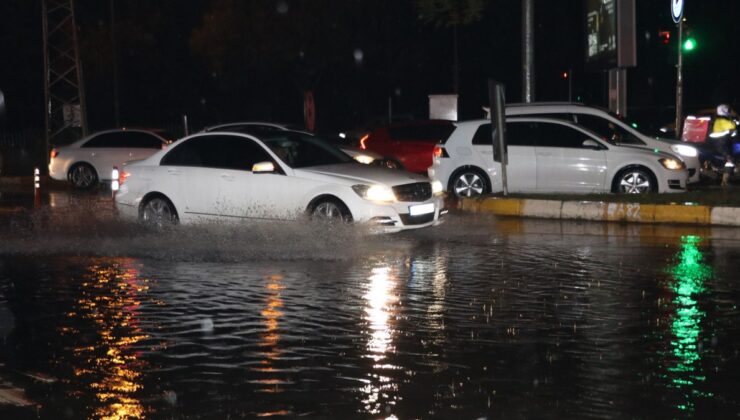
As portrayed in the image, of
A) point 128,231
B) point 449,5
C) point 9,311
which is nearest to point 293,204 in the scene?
point 128,231

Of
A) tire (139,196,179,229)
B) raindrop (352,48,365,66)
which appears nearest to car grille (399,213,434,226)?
tire (139,196,179,229)

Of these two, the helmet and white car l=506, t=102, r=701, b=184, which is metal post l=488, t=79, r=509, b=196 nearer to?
white car l=506, t=102, r=701, b=184

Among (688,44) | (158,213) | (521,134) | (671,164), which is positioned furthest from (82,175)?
(688,44)

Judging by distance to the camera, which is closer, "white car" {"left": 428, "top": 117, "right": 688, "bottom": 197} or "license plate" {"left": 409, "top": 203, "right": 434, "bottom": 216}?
"license plate" {"left": 409, "top": 203, "right": 434, "bottom": 216}

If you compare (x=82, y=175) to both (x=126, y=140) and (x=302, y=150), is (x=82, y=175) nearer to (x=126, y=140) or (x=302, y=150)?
(x=126, y=140)

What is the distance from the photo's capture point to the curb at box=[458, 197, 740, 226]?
16297mm

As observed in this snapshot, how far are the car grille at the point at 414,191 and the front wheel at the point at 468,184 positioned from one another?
5401mm

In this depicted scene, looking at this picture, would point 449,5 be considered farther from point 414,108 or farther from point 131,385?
point 414,108

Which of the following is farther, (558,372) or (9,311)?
(9,311)

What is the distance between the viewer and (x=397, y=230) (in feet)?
46.3

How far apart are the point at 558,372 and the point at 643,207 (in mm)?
10114

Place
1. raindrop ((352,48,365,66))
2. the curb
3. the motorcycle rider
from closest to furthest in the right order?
the curb < the motorcycle rider < raindrop ((352,48,365,66))

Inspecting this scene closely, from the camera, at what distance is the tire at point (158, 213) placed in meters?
15.4

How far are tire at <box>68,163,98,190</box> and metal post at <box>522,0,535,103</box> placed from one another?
10063 millimetres
